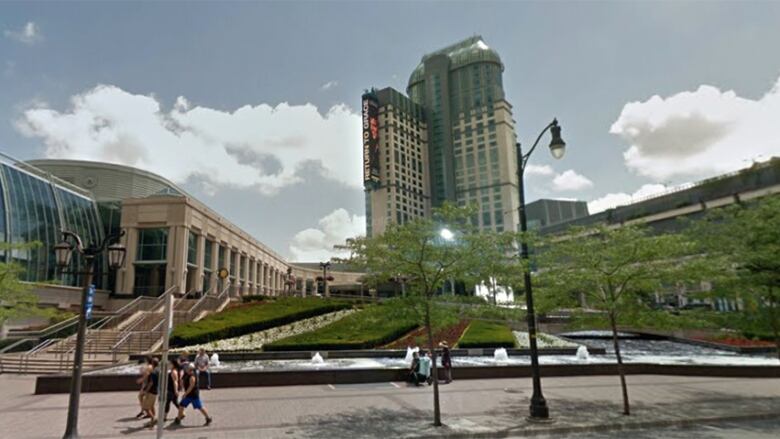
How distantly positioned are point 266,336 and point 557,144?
76.3ft

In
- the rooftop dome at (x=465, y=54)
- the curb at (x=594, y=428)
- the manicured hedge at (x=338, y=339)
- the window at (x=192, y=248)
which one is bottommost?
the curb at (x=594, y=428)

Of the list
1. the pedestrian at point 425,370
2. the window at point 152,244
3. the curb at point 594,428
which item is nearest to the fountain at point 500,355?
the pedestrian at point 425,370

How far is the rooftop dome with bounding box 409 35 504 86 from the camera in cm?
15888

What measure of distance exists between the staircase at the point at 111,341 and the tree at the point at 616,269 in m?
13.5

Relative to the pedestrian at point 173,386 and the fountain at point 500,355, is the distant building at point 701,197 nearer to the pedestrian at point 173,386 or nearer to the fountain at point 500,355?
the fountain at point 500,355

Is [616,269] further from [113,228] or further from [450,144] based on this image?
[450,144]

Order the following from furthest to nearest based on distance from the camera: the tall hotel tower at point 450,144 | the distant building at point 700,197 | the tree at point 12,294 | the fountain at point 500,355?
the tall hotel tower at point 450,144 < the distant building at point 700,197 < the fountain at point 500,355 < the tree at point 12,294

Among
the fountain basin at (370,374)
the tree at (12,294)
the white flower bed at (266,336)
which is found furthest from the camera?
the white flower bed at (266,336)

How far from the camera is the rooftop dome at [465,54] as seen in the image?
6255 inches

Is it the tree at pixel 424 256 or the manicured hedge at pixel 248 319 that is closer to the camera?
the tree at pixel 424 256

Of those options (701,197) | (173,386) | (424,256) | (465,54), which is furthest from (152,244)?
(465,54)

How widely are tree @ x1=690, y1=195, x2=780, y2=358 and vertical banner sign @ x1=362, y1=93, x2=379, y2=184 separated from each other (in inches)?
4544

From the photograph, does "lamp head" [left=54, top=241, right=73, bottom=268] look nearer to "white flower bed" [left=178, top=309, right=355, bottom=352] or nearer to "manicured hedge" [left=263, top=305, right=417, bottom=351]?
"manicured hedge" [left=263, top=305, right=417, bottom=351]

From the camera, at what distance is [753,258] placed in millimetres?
14109
